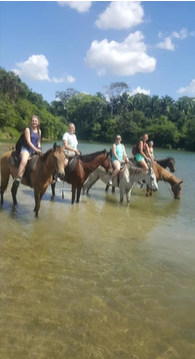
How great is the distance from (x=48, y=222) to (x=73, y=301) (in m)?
3.82

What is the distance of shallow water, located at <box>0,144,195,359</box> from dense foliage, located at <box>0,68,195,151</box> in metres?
56.7

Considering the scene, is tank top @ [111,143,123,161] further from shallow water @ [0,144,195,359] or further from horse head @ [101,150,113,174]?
shallow water @ [0,144,195,359]

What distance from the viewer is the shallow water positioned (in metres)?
3.30

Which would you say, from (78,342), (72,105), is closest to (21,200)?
(78,342)

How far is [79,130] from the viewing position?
106062 millimetres

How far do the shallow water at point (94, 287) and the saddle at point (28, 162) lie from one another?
3.60ft

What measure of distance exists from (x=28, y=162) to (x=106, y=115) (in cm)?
10035

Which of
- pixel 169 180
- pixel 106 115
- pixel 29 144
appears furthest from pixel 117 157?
pixel 106 115

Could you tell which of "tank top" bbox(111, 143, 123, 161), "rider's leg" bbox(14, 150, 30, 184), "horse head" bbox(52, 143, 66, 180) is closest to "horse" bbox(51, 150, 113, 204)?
"tank top" bbox(111, 143, 123, 161)

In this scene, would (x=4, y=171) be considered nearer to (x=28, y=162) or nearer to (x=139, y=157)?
(x=28, y=162)

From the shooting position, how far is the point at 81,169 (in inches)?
412

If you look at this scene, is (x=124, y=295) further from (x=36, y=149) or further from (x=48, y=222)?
(x=36, y=149)

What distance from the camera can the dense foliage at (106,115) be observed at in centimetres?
7331

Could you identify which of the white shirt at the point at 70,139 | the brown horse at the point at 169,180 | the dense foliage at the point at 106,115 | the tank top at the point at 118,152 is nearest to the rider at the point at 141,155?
the brown horse at the point at 169,180
